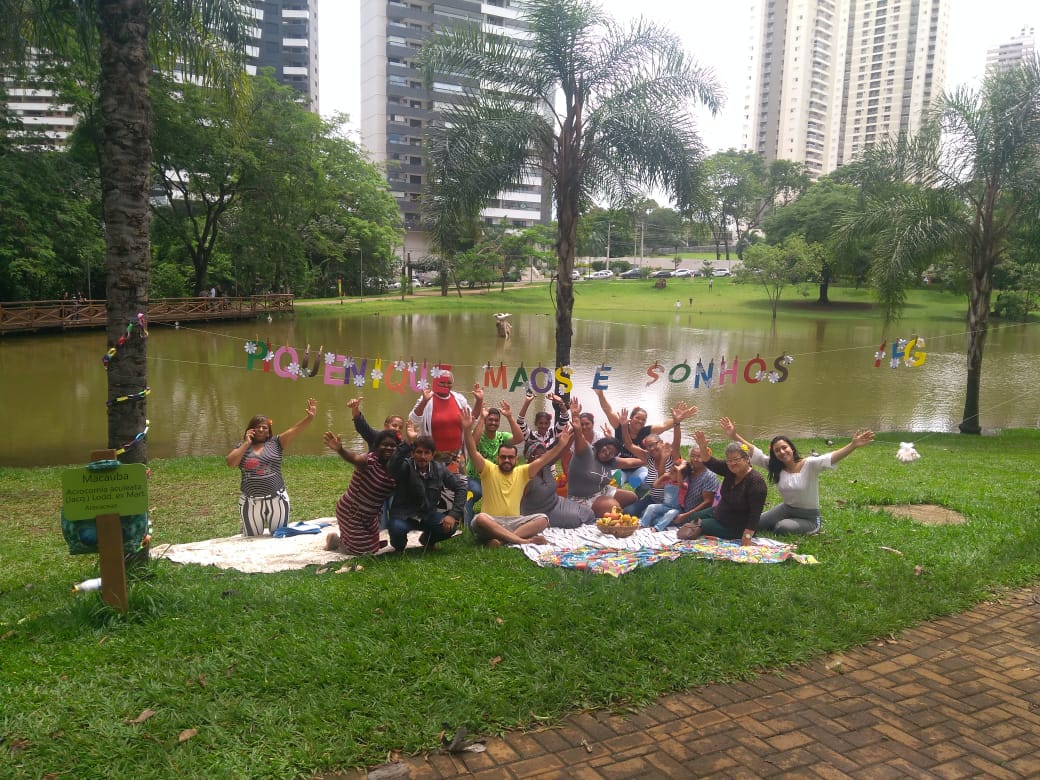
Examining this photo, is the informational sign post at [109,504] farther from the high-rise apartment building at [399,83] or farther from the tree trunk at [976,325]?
the high-rise apartment building at [399,83]

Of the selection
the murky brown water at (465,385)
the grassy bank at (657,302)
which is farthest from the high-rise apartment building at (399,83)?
the murky brown water at (465,385)

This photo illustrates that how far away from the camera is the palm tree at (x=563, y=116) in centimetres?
1167

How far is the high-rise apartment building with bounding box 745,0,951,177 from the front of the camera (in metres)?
96.8

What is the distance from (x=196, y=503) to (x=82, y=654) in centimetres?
560

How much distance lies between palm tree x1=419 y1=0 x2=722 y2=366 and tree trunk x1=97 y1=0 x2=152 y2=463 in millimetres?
7115

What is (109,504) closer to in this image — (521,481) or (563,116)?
(521,481)

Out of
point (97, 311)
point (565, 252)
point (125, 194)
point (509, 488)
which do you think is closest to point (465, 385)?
point (565, 252)

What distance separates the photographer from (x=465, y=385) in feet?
66.1

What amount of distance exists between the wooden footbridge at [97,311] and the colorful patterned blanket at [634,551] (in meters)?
21.6

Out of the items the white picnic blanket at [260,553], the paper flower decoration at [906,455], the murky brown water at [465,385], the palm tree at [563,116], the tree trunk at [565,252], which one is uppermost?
the palm tree at [563,116]

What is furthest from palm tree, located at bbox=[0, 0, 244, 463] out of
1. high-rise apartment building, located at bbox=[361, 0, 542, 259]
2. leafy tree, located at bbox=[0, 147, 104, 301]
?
high-rise apartment building, located at bbox=[361, 0, 542, 259]


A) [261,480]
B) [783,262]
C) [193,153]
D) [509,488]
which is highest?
[193,153]

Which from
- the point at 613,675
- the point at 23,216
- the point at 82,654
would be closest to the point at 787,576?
the point at 613,675

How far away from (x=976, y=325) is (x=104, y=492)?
15.8 meters
